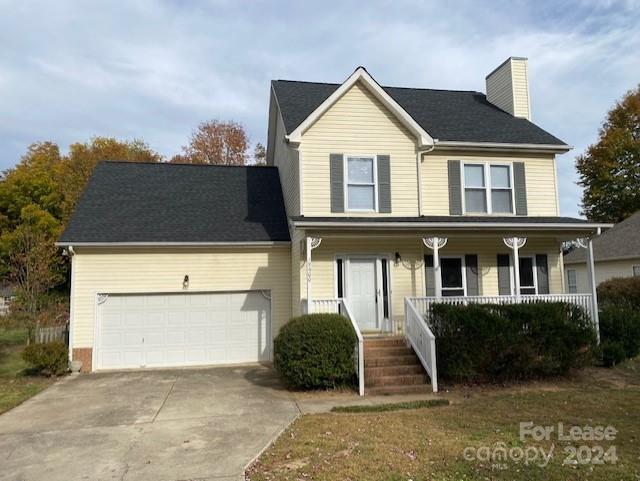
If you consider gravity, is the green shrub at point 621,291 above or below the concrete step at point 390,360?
above

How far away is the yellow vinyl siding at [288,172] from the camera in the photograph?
12.8 metres

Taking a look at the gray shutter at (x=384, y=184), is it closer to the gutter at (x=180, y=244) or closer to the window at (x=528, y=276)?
the gutter at (x=180, y=244)

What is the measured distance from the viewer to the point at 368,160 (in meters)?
12.7

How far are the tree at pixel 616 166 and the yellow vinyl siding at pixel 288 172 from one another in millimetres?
30054

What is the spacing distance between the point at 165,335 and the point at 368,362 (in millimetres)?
6040

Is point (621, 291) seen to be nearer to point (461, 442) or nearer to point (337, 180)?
point (337, 180)

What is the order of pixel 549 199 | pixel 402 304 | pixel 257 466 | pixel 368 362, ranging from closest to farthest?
pixel 257 466
pixel 368 362
pixel 402 304
pixel 549 199

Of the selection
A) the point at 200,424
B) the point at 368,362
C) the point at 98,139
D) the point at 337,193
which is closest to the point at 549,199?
the point at 337,193

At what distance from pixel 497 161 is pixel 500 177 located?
→ 496mm

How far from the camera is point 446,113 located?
604 inches

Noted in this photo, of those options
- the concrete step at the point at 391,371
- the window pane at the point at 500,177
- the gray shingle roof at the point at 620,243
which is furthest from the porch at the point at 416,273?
the gray shingle roof at the point at 620,243

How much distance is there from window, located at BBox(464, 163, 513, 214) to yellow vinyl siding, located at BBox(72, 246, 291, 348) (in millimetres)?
5744

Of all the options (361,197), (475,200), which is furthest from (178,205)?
(475,200)

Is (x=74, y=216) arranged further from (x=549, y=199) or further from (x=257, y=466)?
(x=549, y=199)
